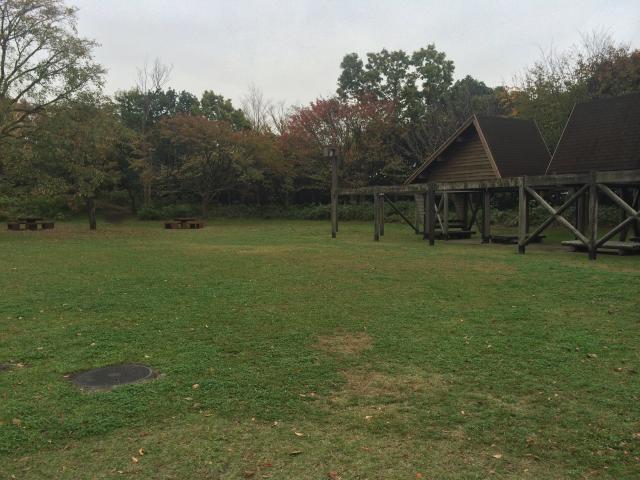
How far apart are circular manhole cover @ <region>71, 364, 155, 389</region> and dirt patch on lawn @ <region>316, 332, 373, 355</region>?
1826 millimetres

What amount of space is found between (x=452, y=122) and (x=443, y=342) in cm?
3097

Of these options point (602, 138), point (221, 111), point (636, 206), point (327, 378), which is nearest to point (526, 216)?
point (602, 138)

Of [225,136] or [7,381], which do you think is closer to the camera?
[7,381]

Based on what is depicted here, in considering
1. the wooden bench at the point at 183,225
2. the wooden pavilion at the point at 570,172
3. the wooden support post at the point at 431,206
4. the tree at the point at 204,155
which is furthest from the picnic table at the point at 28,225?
the wooden support post at the point at 431,206

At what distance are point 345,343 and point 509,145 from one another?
16.8 m

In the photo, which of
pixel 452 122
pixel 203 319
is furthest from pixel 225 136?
pixel 203 319

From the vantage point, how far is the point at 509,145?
20359 mm

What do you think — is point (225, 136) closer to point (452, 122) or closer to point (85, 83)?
point (85, 83)

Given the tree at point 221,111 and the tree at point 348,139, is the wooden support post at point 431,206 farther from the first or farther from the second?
the tree at point 221,111

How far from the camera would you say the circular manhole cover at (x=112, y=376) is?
15.1 feet

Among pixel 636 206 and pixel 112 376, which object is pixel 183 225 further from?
pixel 112 376

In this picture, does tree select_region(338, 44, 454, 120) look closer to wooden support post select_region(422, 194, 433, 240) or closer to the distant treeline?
the distant treeline

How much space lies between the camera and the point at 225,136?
3303 cm

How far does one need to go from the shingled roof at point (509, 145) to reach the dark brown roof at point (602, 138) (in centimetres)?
175
